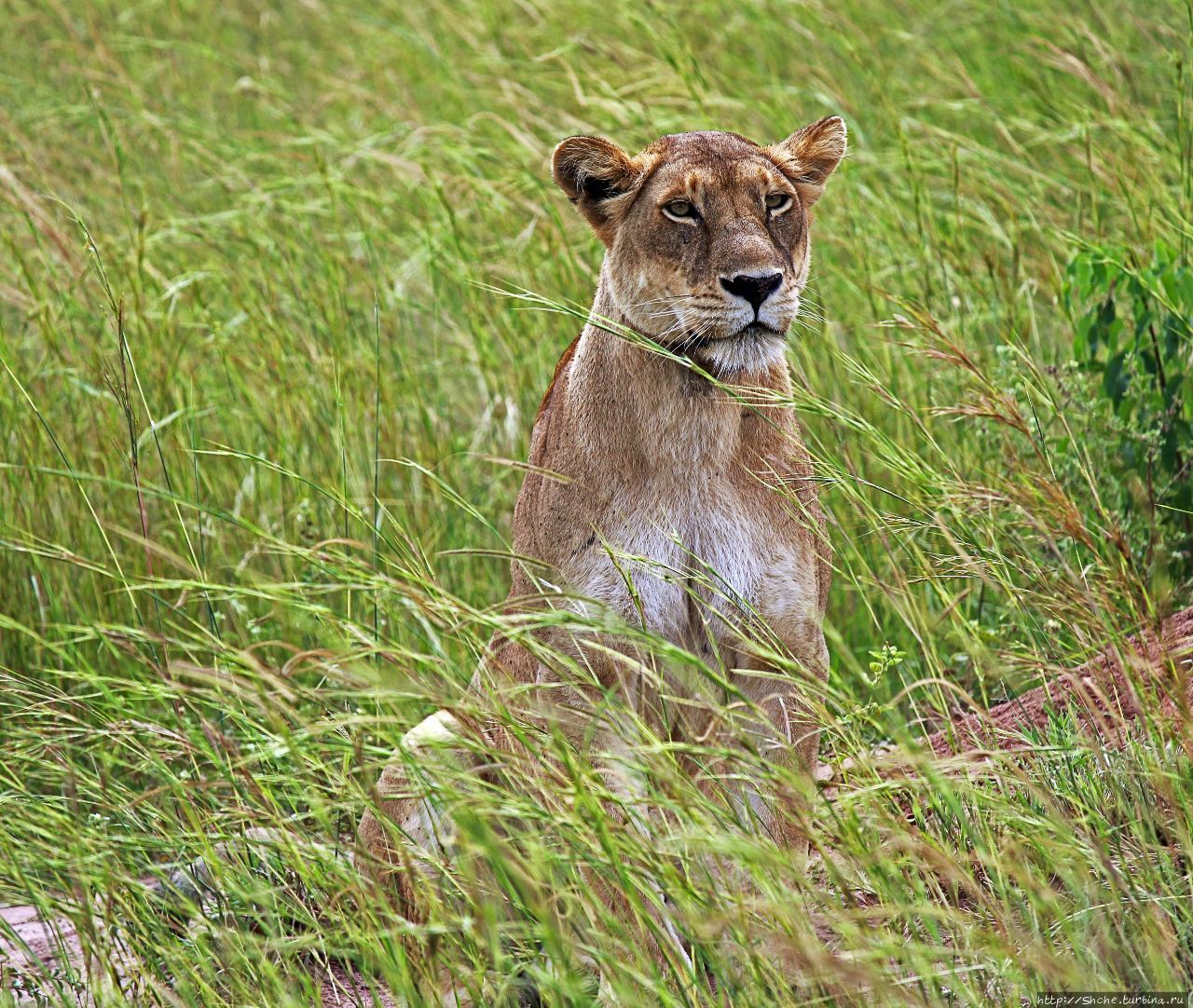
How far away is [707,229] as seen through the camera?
3213mm

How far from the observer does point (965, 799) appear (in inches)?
106

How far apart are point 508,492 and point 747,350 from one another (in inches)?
69.8

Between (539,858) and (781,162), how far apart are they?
1.91 m

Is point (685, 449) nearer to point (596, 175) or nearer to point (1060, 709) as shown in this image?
point (596, 175)

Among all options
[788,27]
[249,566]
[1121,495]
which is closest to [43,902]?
[249,566]

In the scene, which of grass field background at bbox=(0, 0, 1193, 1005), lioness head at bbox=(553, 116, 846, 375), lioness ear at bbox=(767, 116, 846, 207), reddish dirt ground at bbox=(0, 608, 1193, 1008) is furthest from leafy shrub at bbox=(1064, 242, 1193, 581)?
lioness head at bbox=(553, 116, 846, 375)

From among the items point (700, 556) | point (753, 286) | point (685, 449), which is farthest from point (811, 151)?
point (700, 556)

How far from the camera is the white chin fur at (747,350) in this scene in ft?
10.2

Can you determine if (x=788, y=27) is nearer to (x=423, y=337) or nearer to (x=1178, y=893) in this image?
(x=423, y=337)

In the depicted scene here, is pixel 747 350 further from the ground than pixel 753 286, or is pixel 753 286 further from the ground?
pixel 753 286

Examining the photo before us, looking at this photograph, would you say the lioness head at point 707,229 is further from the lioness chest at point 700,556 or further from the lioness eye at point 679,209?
the lioness chest at point 700,556

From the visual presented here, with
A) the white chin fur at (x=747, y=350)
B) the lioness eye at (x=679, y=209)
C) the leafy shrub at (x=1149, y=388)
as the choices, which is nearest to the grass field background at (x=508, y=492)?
the leafy shrub at (x=1149, y=388)

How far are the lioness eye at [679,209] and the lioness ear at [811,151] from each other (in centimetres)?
31

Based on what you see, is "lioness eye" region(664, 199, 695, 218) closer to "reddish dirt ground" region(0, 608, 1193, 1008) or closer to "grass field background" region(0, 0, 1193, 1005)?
"grass field background" region(0, 0, 1193, 1005)
